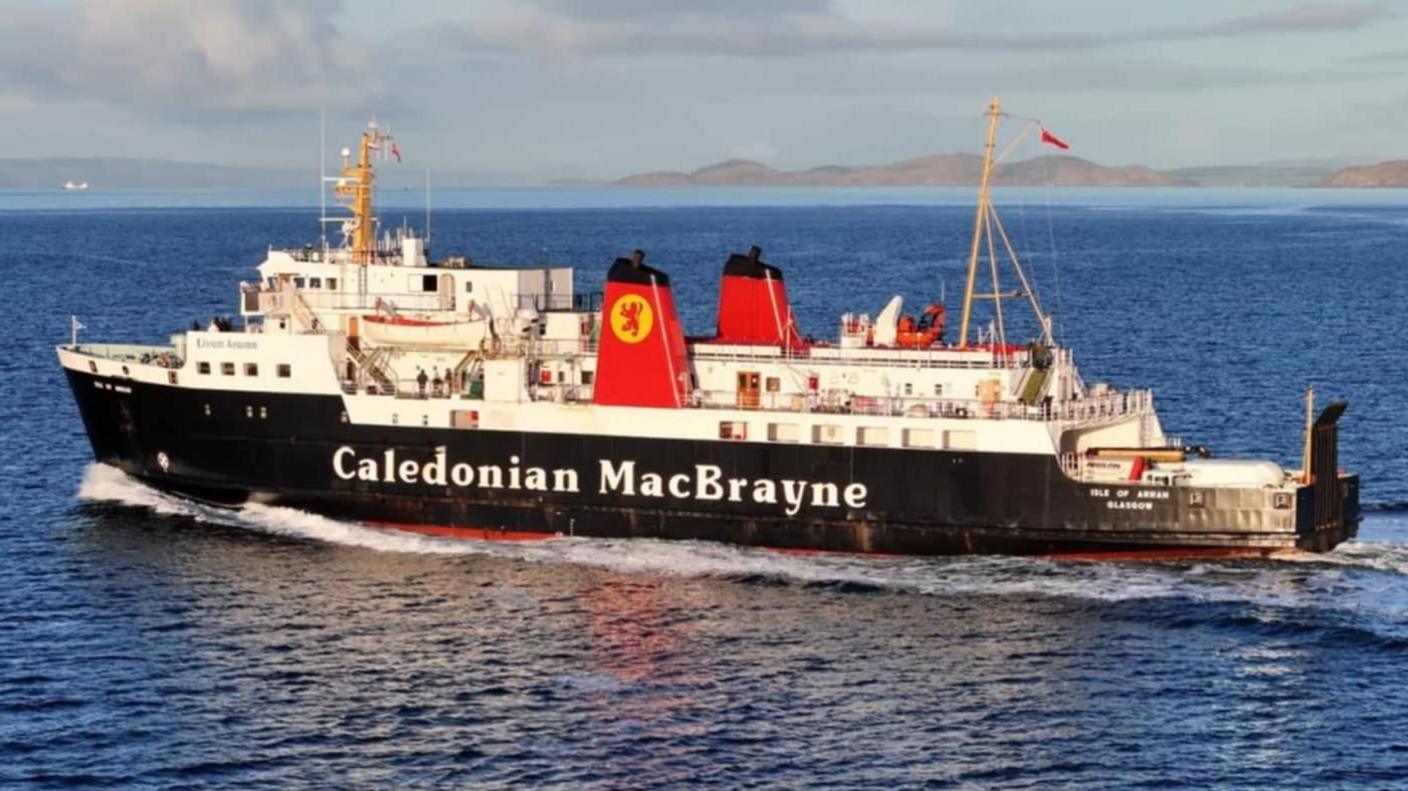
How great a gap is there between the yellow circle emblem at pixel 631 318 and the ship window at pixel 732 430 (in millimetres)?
2999

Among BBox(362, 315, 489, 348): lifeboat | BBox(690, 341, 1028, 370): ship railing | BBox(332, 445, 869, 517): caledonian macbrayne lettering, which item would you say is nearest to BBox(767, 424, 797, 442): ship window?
BBox(332, 445, 869, 517): caledonian macbrayne lettering

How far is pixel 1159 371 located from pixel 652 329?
3629 cm

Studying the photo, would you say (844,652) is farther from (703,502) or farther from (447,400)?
(447,400)

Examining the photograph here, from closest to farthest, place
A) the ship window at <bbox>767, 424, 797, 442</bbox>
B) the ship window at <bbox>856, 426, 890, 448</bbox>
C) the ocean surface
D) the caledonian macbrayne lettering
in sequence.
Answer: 1. the ocean surface
2. the ship window at <bbox>856, 426, 890, 448</bbox>
3. the caledonian macbrayne lettering
4. the ship window at <bbox>767, 424, 797, 442</bbox>

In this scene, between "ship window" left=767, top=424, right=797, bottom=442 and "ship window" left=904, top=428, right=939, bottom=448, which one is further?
"ship window" left=767, top=424, right=797, bottom=442

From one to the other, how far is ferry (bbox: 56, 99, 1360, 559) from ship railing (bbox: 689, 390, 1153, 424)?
0.08 metres

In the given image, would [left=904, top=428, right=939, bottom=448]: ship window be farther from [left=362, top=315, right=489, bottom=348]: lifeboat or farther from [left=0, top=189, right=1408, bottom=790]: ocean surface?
[left=362, top=315, right=489, bottom=348]: lifeboat

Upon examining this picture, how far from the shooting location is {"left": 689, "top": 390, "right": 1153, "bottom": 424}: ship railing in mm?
50750

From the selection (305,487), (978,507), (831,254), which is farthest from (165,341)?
(831,254)

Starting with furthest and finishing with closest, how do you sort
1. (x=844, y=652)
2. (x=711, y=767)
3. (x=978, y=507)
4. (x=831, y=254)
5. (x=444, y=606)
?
(x=831, y=254) → (x=978, y=507) → (x=444, y=606) → (x=844, y=652) → (x=711, y=767)

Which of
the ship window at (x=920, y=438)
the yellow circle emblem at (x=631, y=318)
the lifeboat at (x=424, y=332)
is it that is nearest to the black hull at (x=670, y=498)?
the ship window at (x=920, y=438)

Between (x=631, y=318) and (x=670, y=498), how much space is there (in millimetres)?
4649

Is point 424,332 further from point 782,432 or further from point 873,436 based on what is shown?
point 873,436

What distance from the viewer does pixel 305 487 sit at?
5453cm
